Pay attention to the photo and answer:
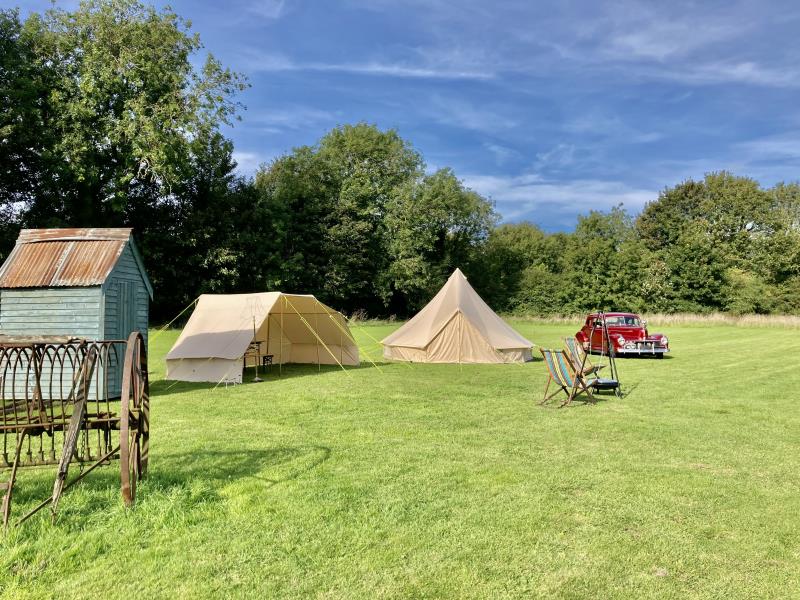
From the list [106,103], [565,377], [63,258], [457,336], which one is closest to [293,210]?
[106,103]

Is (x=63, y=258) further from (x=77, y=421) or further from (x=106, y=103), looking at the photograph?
(x=106, y=103)

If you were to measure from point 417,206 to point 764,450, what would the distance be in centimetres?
3270

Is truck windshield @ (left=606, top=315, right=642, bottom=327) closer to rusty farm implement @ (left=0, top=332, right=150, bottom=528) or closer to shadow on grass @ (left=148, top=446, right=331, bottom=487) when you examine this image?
shadow on grass @ (left=148, top=446, right=331, bottom=487)

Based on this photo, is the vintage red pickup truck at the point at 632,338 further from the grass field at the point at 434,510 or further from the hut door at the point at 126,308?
the hut door at the point at 126,308

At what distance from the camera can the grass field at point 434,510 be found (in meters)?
3.50

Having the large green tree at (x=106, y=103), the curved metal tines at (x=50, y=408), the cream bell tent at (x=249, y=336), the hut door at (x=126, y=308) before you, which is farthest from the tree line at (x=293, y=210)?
the curved metal tines at (x=50, y=408)

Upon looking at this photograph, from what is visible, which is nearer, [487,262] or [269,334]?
[269,334]

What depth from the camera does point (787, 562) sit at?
376 cm

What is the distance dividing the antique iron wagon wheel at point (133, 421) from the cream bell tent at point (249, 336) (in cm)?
729

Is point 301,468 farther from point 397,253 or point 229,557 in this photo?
point 397,253

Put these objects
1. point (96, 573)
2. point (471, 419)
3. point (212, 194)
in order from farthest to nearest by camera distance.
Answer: point (212, 194) < point (471, 419) < point (96, 573)

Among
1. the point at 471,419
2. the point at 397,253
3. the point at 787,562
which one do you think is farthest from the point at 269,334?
the point at 397,253

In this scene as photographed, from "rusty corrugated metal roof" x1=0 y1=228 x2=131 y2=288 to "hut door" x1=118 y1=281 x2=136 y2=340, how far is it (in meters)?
0.56

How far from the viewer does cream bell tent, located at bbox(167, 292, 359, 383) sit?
40.8 feet
